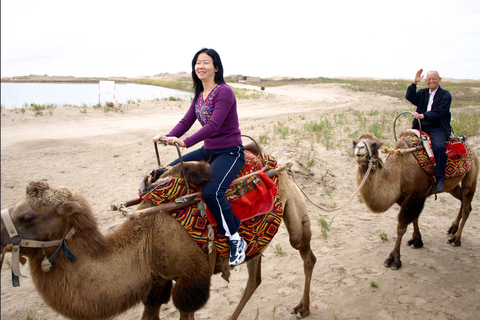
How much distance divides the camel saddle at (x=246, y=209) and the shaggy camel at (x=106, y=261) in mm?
120

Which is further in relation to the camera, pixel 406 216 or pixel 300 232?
pixel 406 216

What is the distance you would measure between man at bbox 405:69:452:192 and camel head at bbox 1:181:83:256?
5134mm

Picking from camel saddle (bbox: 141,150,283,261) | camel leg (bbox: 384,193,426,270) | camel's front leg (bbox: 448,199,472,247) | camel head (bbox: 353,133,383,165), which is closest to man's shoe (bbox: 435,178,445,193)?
camel leg (bbox: 384,193,426,270)

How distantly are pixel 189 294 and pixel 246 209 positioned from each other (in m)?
0.99

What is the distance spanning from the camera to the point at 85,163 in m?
10.5

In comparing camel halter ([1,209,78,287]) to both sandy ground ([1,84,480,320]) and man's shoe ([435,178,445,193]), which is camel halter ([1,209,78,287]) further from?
man's shoe ([435,178,445,193])

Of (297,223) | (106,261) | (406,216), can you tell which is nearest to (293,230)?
(297,223)

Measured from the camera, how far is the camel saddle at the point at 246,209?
10.4 ft

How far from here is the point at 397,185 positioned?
5.15 metres

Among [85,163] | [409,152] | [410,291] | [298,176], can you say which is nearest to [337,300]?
[410,291]

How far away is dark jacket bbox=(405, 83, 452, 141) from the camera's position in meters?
5.53

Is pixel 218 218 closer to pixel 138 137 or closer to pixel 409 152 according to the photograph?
pixel 409 152

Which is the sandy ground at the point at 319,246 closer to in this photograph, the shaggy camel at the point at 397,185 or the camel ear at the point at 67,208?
the shaggy camel at the point at 397,185

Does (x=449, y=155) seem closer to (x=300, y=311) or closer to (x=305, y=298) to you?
(x=305, y=298)
